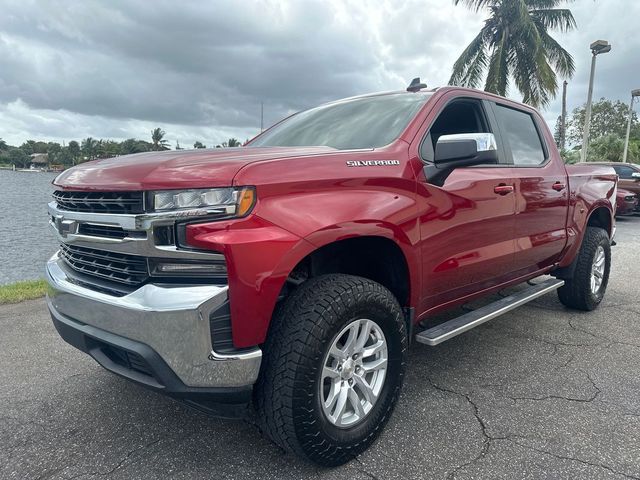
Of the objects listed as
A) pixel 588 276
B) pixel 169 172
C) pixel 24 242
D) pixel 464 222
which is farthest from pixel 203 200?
pixel 24 242

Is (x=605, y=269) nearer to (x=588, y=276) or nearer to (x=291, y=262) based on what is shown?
(x=588, y=276)

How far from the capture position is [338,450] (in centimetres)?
218

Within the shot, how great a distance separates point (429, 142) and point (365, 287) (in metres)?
1.10

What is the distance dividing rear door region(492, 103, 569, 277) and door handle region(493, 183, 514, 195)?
0.11 meters

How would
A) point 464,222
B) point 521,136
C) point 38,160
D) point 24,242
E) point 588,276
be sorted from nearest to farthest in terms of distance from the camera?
point 464,222 → point 521,136 → point 588,276 → point 24,242 → point 38,160

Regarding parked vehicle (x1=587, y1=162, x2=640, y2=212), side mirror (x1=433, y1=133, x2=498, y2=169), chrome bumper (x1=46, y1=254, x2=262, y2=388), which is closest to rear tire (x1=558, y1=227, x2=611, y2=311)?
side mirror (x1=433, y1=133, x2=498, y2=169)

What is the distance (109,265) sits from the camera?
84.5 inches

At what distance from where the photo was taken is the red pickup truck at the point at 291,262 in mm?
1870

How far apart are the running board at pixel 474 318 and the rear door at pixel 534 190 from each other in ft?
0.58

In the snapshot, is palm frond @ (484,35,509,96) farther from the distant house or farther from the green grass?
the distant house

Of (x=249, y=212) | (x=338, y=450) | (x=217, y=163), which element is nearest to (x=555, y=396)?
(x=338, y=450)

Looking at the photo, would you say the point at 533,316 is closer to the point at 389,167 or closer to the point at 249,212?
the point at 389,167

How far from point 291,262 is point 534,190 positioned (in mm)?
2465

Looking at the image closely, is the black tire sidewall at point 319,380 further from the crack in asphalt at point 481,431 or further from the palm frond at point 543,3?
the palm frond at point 543,3
